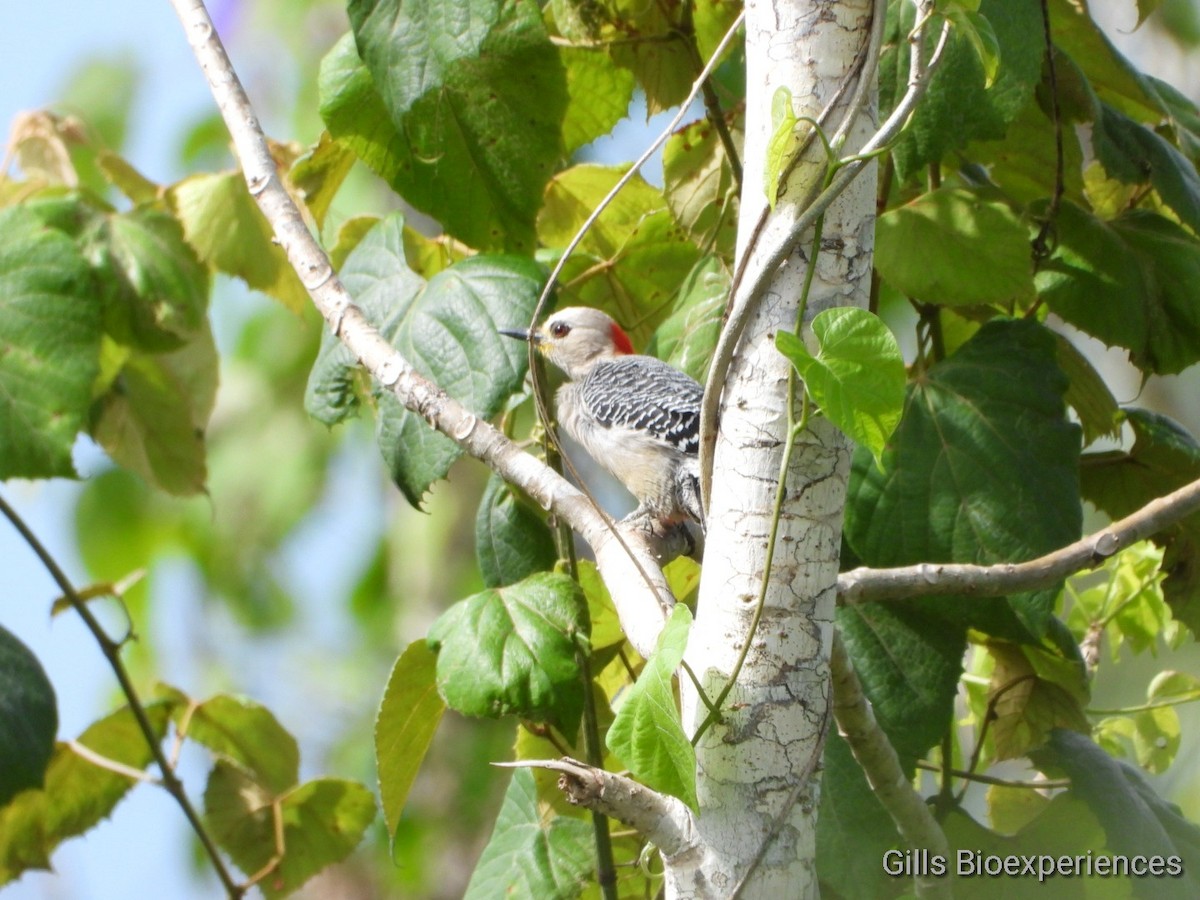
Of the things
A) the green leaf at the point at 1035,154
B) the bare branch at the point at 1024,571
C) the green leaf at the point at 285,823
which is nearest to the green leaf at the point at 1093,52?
the green leaf at the point at 1035,154

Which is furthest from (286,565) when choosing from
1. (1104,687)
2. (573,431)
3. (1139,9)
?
(1139,9)

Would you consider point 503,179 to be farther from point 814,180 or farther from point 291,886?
point 291,886

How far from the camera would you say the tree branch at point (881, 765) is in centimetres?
142

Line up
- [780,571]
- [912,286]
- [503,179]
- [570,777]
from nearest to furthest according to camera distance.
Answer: [570,777] < [780,571] < [912,286] < [503,179]

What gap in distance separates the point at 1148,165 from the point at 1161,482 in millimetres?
507

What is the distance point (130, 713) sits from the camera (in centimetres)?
241

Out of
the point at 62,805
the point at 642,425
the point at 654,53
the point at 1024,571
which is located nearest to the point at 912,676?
the point at 1024,571

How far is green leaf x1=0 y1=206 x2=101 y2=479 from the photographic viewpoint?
1.92m

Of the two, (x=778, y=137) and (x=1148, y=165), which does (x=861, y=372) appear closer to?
(x=778, y=137)

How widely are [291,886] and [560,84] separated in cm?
165

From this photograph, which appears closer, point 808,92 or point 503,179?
point 808,92

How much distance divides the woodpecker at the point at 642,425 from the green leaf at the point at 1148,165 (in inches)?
33.2

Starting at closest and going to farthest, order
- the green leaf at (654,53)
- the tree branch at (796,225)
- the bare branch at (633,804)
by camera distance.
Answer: the bare branch at (633,804)
the tree branch at (796,225)
the green leaf at (654,53)

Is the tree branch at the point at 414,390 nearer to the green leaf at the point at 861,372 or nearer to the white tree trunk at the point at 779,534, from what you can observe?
the white tree trunk at the point at 779,534
